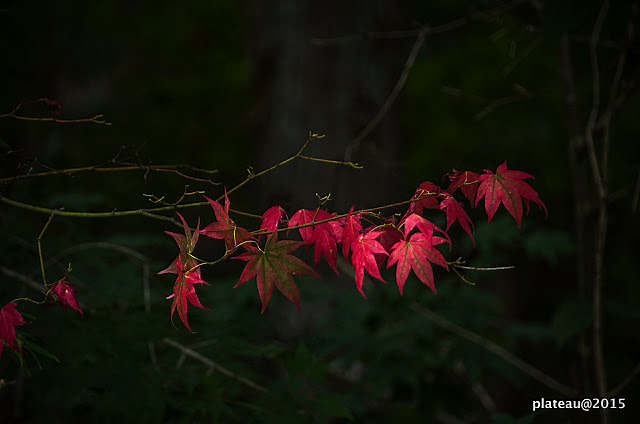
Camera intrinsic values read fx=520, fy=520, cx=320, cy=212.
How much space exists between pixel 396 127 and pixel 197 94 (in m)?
3.17

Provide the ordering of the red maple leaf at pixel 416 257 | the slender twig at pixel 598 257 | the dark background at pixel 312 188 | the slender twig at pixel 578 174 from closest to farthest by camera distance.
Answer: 1. the red maple leaf at pixel 416 257
2. the dark background at pixel 312 188
3. the slender twig at pixel 598 257
4. the slender twig at pixel 578 174

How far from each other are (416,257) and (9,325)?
889 millimetres

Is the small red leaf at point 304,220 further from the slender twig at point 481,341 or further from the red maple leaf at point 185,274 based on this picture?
the slender twig at point 481,341

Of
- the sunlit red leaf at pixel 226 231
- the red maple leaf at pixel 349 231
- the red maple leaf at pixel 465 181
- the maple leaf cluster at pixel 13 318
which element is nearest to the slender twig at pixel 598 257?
the red maple leaf at pixel 465 181

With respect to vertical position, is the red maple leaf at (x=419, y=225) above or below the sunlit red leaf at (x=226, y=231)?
below

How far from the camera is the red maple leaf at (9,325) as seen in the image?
3.65 ft

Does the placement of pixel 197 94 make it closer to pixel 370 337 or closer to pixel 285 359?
pixel 370 337

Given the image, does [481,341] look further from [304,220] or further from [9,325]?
[9,325]

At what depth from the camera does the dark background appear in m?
1.62

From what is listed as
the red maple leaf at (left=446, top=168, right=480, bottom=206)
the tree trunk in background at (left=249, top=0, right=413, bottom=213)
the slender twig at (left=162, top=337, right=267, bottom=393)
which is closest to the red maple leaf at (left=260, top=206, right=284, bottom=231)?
the red maple leaf at (left=446, top=168, right=480, bottom=206)

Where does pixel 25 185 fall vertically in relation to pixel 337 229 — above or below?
below

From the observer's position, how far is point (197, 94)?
5848 millimetres

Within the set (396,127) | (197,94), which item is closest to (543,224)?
(396,127)

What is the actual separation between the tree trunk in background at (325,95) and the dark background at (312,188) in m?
0.01
